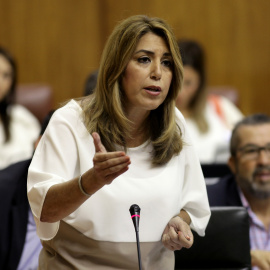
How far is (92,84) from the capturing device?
295cm

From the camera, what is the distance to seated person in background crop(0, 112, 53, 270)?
2.38 metres

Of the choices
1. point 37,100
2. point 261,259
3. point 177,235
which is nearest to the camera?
point 177,235

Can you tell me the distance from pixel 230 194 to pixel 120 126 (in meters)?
1.04

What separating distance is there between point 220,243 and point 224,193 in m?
0.54

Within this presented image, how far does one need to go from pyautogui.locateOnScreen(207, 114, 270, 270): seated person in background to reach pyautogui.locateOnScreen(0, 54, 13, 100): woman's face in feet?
6.87

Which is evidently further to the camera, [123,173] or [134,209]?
[123,173]

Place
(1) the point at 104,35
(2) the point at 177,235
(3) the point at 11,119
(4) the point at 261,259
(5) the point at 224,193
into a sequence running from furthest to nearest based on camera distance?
(1) the point at 104,35 → (3) the point at 11,119 → (5) the point at 224,193 → (4) the point at 261,259 → (2) the point at 177,235

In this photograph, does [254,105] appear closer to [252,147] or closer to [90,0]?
[90,0]

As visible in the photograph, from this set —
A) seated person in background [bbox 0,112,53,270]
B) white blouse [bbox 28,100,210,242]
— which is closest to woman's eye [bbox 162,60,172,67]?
white blouse [bbox 28,100,210,242]

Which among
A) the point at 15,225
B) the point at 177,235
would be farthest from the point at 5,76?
the point at 177,235

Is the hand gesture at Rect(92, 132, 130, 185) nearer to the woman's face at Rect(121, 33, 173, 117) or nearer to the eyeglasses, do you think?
the woman's face at Rect(121, 33, 173, 117)

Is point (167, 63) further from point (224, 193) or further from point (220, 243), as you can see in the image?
point (224, 193)

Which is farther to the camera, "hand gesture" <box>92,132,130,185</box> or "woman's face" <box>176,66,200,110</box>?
"woman's face" <box>176,66,200,110</box>

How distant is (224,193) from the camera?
269 centimetres
